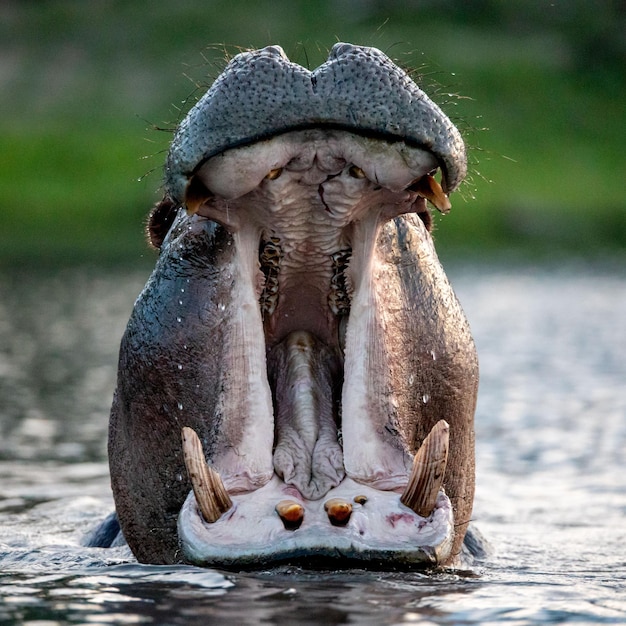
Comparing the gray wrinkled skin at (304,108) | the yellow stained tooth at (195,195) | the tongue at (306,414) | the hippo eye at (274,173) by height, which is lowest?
the tongue at (306,414)

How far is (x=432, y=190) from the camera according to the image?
414 cm

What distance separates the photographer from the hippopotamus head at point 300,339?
386 centimetres

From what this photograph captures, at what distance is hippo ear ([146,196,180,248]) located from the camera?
488cm

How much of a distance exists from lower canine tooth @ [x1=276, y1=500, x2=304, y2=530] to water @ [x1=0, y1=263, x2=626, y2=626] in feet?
0.44

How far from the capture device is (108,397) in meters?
10.8

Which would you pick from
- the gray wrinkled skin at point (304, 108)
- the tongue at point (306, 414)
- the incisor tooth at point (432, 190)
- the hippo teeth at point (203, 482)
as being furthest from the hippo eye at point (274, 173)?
the hippo teeth at point (203, 482)

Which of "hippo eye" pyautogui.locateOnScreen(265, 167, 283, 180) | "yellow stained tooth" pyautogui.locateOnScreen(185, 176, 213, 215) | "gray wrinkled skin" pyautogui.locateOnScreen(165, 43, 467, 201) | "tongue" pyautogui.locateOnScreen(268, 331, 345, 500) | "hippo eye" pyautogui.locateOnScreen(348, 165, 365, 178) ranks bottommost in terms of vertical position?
"tongue" pyautogui.locateOnScreen(268, 331, 345, 500)

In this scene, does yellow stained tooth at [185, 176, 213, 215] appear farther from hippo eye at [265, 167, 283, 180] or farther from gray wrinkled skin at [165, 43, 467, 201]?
hippo eye at [265, 167, 283, 180]

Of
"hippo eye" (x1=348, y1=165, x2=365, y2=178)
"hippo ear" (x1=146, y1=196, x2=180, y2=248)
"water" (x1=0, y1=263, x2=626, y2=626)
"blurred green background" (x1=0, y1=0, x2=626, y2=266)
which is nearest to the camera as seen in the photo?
"water" (x1=0, y1=263, x2=626, y2=626)

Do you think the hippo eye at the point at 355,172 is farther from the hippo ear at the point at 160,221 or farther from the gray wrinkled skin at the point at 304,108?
the hippo ear at the point at 160,221

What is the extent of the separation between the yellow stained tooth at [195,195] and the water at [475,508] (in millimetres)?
1075

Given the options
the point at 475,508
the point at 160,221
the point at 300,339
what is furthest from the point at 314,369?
the point at 475,508

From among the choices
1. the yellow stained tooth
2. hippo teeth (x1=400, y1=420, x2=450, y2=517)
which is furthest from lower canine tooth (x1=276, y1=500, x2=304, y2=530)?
the yellow stained tooth

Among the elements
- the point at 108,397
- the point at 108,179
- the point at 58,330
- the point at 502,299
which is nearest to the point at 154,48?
the point at 108,179
